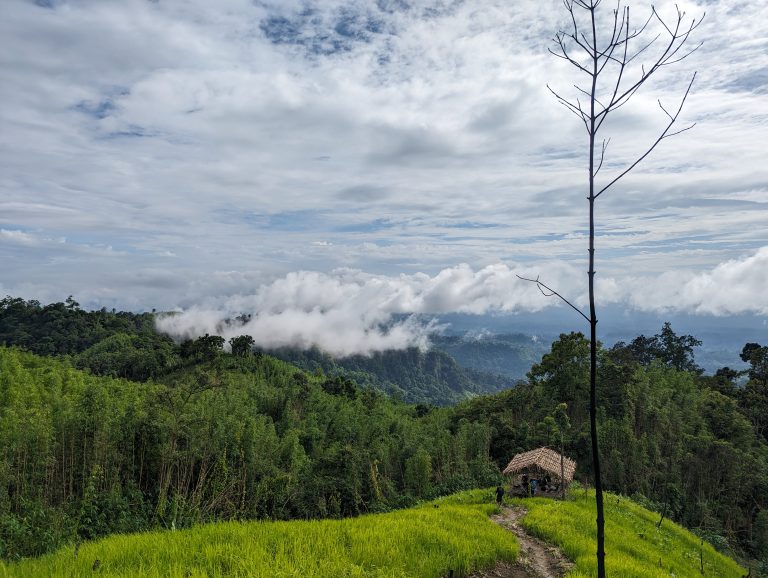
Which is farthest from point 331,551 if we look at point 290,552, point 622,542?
point 622,542

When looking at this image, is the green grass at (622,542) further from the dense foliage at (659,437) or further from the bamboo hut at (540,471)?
the dense foliage at (659,437)

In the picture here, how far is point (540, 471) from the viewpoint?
97.6 ft

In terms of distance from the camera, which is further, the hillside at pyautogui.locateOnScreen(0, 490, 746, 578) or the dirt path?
the dirt path

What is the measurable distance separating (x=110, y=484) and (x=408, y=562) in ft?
95.7

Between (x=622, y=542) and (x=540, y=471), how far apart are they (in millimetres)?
15873

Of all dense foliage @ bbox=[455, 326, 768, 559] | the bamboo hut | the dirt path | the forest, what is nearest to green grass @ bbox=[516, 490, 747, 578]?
the dirt path

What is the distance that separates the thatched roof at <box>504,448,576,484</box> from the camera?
2847 centimetres

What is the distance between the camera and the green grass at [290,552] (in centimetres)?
628

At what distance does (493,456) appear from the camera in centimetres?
4709

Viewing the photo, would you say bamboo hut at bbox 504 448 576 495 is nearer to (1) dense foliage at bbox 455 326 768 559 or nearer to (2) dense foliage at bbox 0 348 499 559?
(2) dense foliage at bbox 0 348 499 559

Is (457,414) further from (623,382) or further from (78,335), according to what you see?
(78,335)

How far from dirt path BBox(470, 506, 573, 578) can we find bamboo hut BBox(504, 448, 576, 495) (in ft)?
45.1

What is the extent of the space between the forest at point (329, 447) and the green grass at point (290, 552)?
567 cm

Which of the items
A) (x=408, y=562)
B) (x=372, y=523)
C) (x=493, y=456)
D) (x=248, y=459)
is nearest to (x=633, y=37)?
(x=408, y=562)
